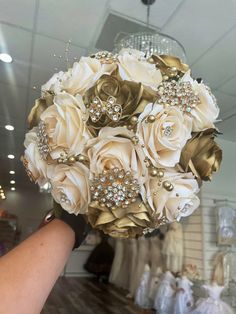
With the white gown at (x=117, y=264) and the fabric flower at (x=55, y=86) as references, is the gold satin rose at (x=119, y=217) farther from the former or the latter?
the white gown at (x=117, y=264)

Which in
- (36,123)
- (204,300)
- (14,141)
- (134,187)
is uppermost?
(14,141)

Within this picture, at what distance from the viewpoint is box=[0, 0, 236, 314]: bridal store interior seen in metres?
1.69

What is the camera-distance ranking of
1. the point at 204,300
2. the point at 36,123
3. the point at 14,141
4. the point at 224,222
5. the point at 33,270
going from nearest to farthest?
the point at 33,270 → the point at 36,123 → the point at 204,300 → the point at 224,222 → the point at 14,141

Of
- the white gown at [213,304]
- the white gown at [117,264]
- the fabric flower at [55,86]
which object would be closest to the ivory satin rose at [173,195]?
the fabric flower at [55,86]

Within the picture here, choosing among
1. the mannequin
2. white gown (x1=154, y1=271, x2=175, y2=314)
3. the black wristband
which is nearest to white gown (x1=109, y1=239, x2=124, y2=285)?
the mannequin

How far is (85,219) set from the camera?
478 mm

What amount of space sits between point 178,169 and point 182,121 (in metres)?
0.08

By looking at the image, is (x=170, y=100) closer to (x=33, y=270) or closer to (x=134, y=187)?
(x=134, y=187)

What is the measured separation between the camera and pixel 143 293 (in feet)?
12.0

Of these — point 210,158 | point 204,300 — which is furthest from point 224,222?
point 210,158

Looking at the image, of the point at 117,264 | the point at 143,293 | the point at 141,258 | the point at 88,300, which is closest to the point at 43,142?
the point at 143,293

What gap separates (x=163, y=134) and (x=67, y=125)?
15cm

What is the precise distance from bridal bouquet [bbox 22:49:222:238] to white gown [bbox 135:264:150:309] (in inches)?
141

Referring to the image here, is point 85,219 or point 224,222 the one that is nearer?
point 85,219
